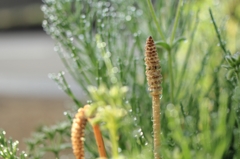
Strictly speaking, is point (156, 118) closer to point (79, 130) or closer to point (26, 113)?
point (79, 130)

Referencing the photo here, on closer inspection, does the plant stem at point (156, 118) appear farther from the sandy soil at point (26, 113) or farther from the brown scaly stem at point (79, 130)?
the sandy soil at point (26, 113)

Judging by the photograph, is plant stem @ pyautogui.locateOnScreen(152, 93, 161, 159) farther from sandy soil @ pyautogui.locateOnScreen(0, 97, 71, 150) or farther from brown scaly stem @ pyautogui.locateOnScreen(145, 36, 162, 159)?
sandy soil @ pyautogui.locateOnScreen(0, 97, 71, 150)

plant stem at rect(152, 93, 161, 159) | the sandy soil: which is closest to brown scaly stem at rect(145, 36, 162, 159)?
plant stem at rect(152, 93, 161, 159)

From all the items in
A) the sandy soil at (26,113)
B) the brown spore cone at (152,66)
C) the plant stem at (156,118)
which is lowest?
the plant stem at (156,118)

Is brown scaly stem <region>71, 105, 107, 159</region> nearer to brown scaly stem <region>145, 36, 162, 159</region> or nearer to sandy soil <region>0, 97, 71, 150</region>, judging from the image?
brown scaly stem <region>145, 36, 162, 159</region>

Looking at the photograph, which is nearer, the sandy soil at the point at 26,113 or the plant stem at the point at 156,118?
the plant stem at the point at 156,118

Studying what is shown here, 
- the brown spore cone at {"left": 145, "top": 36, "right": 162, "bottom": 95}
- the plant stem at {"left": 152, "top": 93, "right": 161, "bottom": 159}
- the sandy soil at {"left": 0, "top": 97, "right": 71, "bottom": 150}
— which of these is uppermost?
the sandy soil at {"left": 0, "top": 97, "right": 71, "bottom": 150}

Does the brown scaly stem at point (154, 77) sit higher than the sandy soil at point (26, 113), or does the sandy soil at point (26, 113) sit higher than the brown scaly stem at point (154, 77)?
the sandy soil at point (26, 113)

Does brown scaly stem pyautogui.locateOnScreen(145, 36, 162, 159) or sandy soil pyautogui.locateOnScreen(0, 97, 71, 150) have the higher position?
sandy soil pyautogui.locateOnScreen(0, 97, 71, 150)

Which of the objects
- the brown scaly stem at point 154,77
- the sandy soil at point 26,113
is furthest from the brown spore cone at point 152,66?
the sandy soil at point 26,113

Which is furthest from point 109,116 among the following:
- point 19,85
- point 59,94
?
point 19,85

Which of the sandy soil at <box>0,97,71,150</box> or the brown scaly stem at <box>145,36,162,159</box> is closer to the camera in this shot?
the brown scaly stem at <box>145,36,162,159</box>

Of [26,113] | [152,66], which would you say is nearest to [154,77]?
[152,66]
